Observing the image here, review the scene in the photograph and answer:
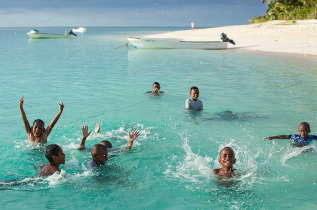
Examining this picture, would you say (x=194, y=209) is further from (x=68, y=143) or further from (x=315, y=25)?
(x=315, y=25)

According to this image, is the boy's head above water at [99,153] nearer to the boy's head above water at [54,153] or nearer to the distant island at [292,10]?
the boy's head above water at [54,153]

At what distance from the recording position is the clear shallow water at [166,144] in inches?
258

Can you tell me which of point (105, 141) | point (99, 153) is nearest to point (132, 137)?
point (105, 141)

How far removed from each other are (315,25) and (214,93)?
31498mm

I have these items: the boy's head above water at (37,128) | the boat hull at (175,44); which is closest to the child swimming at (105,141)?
the boy's head above water at (37,128)

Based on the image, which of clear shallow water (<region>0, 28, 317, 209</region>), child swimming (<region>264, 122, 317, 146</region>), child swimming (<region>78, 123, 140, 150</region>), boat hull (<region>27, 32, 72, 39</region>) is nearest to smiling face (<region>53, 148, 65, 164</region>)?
clear shallow water (<region>0, 28, 317, 209</region>)

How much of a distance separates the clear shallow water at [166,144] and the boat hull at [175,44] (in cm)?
2089

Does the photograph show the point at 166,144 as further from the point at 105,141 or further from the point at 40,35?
the point at 40,35

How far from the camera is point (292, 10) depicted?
58.0 m

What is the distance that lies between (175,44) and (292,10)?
27270mm

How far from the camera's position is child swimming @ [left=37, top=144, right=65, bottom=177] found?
21.8 ft

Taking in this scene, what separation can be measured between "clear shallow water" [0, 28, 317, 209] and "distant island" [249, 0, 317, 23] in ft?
118

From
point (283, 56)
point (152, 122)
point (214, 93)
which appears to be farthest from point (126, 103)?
point (283, 56)

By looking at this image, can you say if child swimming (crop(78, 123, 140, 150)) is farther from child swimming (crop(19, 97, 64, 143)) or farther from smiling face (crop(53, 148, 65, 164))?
smiling face (crop(53, 148, 65, 164))
